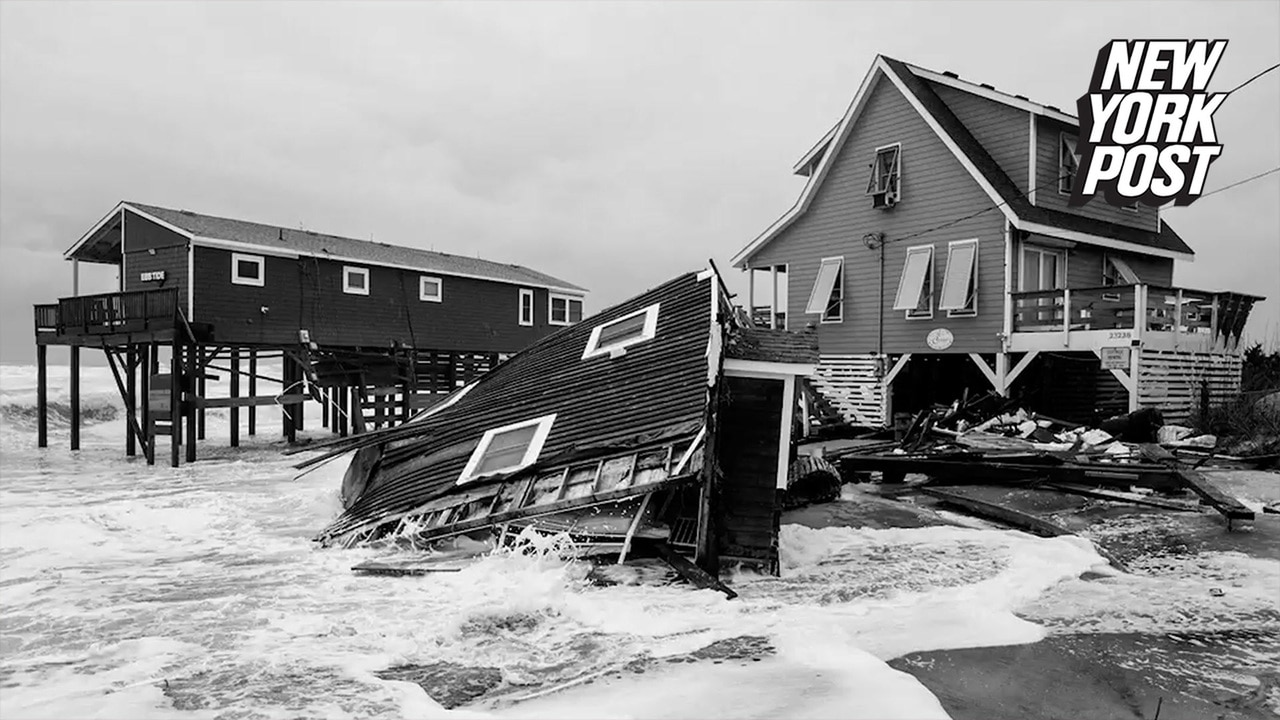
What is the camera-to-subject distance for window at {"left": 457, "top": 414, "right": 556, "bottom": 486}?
33.1 feet

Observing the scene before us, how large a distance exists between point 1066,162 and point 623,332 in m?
14.6

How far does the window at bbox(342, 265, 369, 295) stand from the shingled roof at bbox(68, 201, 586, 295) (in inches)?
15.2

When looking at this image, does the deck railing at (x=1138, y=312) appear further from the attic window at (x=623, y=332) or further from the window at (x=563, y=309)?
the window at (x=563, y=309)

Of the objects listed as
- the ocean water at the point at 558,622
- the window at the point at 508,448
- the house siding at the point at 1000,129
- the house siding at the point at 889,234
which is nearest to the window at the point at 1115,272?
the house siding at the point at 1000,129

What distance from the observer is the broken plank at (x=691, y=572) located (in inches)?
316

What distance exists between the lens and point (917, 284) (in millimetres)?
20734

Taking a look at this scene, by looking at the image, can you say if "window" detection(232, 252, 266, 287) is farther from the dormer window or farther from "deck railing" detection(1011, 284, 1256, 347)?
"deck railing" detection(1011, 284, 1256, 347)

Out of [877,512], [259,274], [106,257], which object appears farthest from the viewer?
[106,257]

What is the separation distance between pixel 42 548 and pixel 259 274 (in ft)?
47.7

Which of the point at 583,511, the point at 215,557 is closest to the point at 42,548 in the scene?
the point at 215,557

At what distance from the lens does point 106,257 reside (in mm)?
27688

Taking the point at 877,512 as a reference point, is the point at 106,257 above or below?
above

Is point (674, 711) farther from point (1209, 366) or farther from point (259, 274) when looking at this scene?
point (259, 274)

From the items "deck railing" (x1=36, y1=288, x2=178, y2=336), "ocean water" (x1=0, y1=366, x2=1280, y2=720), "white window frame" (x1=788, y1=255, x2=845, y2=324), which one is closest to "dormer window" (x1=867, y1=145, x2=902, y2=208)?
"white window frame" (x1=788, y1=255, x2=845, y2=324)
